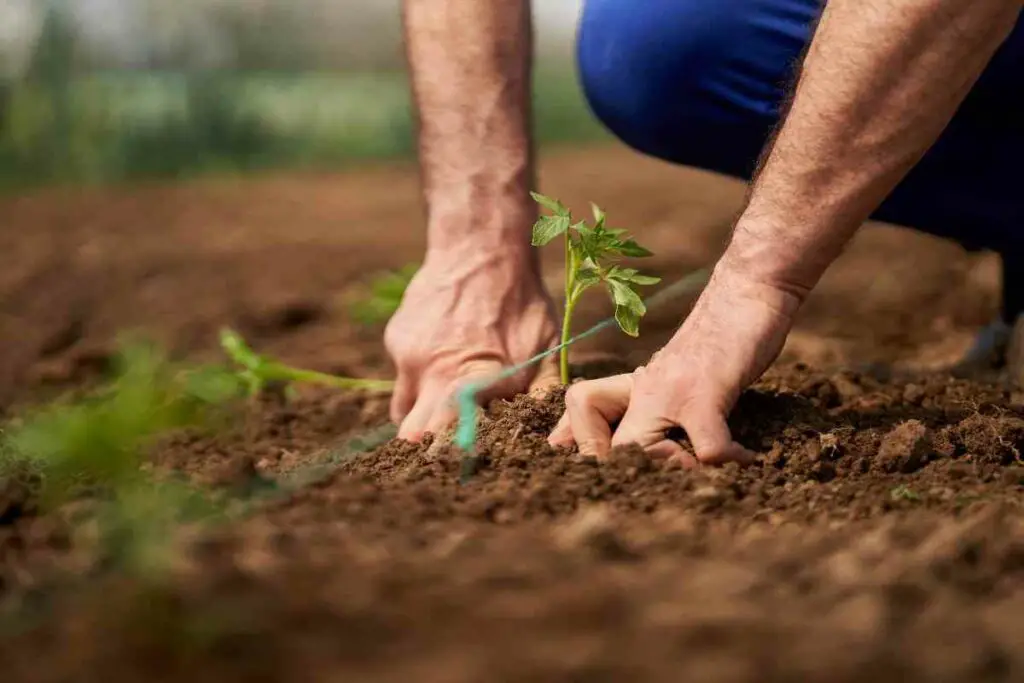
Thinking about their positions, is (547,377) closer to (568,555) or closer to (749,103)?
(568,555)

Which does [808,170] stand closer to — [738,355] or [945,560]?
[738,355]

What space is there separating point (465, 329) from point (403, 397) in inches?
6.8

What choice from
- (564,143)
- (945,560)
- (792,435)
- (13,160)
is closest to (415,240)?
(13,160)

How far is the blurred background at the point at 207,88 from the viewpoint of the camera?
6480 millimetres

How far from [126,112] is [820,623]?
22.4 ft

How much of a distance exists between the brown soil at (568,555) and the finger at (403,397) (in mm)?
74

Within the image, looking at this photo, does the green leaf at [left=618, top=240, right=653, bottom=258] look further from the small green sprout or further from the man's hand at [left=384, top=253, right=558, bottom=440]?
the small green sprout

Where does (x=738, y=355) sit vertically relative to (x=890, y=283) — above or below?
above

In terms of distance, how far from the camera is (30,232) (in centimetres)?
520

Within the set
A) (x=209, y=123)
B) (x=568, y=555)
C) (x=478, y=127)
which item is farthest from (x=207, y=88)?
(x=568, y=555)

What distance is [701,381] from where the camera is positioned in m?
1.71

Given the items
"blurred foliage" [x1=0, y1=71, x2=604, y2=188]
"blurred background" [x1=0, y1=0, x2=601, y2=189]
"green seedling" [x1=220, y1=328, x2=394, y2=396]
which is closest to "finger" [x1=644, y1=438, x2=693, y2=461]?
"green seedling" [x1=220, y1=328, x2=394, y2=396]

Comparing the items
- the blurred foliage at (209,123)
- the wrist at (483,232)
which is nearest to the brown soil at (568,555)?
the wrist at (483,232)

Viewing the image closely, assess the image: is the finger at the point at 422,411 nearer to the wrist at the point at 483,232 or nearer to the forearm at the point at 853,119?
the wrist at the point at 483,232
